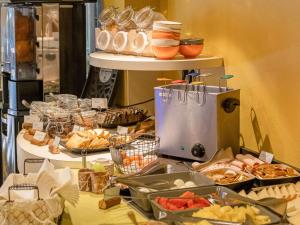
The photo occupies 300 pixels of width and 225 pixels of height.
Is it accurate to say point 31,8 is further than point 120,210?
Yes

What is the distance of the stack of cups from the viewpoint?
2.81 meters

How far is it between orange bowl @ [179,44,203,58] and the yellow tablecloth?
1.03 metres

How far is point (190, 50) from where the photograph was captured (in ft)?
9.59

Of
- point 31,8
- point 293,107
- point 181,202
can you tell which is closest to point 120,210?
point 181,202

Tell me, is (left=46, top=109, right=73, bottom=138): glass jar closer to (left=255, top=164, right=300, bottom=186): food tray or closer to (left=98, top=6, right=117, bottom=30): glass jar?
(left=98, top=6, right=117, bottom=30): glass jar

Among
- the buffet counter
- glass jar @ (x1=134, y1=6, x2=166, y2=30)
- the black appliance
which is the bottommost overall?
the buffet counter

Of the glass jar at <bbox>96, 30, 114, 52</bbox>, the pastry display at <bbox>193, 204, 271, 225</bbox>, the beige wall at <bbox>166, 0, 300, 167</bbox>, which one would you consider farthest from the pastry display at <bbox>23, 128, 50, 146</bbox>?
the pastry display at <bbox>193, 204, 271, 225</bbox>

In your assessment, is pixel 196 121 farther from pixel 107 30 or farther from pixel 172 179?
pixel 107 30

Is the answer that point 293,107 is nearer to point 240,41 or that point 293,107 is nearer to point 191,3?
point 240,41

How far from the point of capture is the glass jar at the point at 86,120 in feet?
10.4

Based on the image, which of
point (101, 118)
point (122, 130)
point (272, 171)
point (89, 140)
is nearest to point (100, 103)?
point (101, 118)

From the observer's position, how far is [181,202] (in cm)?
195

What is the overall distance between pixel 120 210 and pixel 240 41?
46.8 inches

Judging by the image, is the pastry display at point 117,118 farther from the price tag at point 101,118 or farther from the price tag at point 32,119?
the price tag at point 32,119
